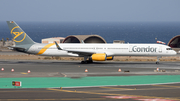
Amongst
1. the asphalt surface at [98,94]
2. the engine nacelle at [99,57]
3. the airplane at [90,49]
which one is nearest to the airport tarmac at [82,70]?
the engine nacelle at [99,57]

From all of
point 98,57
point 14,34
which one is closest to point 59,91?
point 98,57

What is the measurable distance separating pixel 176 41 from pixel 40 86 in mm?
73798

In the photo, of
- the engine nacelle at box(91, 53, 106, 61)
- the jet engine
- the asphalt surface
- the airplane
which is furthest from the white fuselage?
the asphalt surface

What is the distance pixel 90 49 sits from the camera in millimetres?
49156

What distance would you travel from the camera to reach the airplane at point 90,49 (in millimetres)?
47906

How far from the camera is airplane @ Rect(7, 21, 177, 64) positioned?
47906mm

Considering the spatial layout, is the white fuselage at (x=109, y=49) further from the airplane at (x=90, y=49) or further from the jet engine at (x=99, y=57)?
the jet engine at (x=99, y=57)

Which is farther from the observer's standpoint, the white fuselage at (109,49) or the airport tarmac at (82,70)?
the white fuselage at (109,49)

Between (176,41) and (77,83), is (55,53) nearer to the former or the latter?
(77,83)

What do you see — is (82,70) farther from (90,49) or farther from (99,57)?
(90,49)

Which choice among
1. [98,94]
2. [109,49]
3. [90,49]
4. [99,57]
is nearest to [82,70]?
[99,57]

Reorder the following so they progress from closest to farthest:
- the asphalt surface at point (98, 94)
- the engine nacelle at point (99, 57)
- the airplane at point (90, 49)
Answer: the asphalt surface at point (98, 94)
the engine nacelle at point (99, 57)
the airplane at point (90, 49)

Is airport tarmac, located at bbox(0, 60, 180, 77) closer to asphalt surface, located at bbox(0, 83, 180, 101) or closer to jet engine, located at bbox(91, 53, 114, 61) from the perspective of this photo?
jet engine, located at bbox(91, 53, 114, 61)

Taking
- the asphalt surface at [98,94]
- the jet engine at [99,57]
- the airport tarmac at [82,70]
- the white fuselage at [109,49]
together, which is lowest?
the asphalt surface at [98,94]
